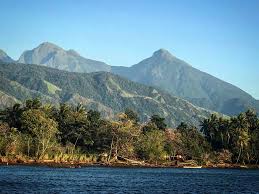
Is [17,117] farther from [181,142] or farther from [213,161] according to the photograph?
[213,161]

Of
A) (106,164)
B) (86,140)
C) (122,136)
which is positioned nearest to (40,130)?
(106,164)

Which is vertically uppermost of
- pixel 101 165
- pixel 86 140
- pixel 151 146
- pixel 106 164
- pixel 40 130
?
pixel 40 130

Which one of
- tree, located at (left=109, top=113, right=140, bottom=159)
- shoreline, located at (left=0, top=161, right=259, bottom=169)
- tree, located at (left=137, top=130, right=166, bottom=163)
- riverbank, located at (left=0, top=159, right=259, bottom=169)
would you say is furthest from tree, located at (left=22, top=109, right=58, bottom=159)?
tree, located at (left=137, top=130, right=166, bottom=163)

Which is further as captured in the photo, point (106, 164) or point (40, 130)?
point (106, 164)

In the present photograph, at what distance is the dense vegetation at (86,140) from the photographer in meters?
A: 157

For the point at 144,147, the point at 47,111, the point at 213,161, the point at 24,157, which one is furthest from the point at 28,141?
the point at 213,161

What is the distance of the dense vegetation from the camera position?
15675 cm

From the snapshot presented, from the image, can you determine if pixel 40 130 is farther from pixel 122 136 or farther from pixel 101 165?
pixel 122 136

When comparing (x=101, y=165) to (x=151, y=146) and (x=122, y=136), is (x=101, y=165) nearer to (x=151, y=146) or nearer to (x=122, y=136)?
(x=122, y=136)

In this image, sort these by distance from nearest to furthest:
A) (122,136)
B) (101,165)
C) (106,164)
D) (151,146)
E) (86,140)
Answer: (101,165)
(106,164)
(122,136)
(151,146)
(86,140)

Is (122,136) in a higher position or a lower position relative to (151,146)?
higher

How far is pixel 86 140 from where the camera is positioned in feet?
597

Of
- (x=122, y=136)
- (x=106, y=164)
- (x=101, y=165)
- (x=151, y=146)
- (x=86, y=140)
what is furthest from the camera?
(x=86, y=140)

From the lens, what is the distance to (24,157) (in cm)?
15600
